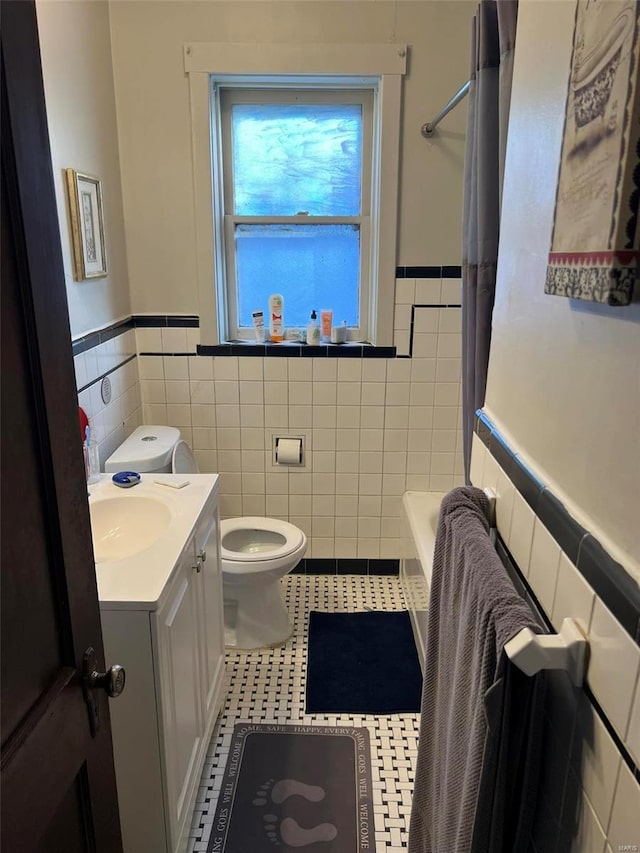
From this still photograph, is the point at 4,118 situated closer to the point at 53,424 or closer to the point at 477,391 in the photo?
the point at 53,424

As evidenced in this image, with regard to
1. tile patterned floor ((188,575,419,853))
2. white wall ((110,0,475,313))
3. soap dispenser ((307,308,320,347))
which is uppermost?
white wall ((110,0,475,313))

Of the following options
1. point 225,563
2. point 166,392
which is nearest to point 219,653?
point 225,563

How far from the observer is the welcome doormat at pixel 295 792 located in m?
1.73

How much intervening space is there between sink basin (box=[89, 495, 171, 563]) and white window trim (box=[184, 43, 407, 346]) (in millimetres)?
1103

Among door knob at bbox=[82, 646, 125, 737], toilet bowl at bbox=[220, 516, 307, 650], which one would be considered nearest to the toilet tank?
toilet bowl at bbox=[220, 516, 307, 650]

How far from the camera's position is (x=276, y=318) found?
9.34 ft

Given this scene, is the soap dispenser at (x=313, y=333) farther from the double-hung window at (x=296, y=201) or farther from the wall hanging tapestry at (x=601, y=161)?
the wall hanging tapestry at (x=601, y=161)

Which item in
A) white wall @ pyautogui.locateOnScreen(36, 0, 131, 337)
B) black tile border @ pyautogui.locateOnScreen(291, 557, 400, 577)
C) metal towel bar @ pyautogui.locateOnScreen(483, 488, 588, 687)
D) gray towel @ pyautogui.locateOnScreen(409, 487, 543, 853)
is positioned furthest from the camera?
black tile border @ pyautogui.locateOnScreen(291, 557, 400, 577)

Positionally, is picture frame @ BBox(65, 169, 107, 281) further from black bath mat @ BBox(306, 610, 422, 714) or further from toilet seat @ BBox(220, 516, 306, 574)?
black bath mat @ BBox(306, 610, 422, 714)

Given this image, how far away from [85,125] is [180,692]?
1.96 m

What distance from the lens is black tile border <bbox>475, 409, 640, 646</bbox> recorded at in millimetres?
644

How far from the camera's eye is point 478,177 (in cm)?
162

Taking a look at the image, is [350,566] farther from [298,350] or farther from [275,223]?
[275,223]

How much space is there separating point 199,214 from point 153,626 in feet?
6.18
